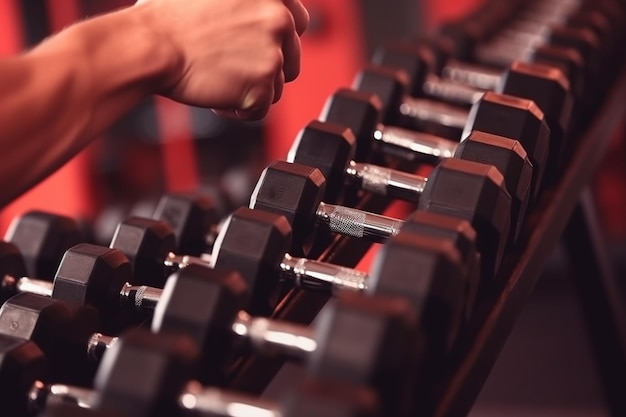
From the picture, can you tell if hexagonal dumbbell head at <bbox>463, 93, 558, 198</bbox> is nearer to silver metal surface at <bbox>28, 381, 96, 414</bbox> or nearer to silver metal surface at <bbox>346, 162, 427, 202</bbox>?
silver metal surface at <bbox>346, 162, 427, 202</bbox>

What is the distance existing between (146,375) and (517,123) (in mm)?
323

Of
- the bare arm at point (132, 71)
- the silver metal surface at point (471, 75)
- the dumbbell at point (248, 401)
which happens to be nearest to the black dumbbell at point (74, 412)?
the dumbbell at point (248, 401)

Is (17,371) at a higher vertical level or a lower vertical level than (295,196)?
lower

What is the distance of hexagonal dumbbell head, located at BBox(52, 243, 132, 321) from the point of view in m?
0.63

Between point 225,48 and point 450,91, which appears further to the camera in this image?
point 450,91

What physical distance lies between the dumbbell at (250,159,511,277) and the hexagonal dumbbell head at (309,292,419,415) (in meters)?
0.12

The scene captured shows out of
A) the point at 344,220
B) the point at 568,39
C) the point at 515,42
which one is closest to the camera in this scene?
the point at 344,220

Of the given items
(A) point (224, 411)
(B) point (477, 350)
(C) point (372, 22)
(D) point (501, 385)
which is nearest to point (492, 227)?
(B) point (477, 350)

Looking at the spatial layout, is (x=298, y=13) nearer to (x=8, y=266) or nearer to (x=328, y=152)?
(x=328, y=152)

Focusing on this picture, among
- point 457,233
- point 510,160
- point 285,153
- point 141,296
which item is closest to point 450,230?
point 457,233

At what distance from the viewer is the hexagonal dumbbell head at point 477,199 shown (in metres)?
0.57

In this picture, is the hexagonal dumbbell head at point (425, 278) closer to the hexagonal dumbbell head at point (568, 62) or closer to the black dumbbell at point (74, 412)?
the black dumbbell at point (74, 412)

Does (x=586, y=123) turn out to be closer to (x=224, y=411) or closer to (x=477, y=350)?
(x=477, y=350)

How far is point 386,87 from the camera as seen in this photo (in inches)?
Result: 32.4
